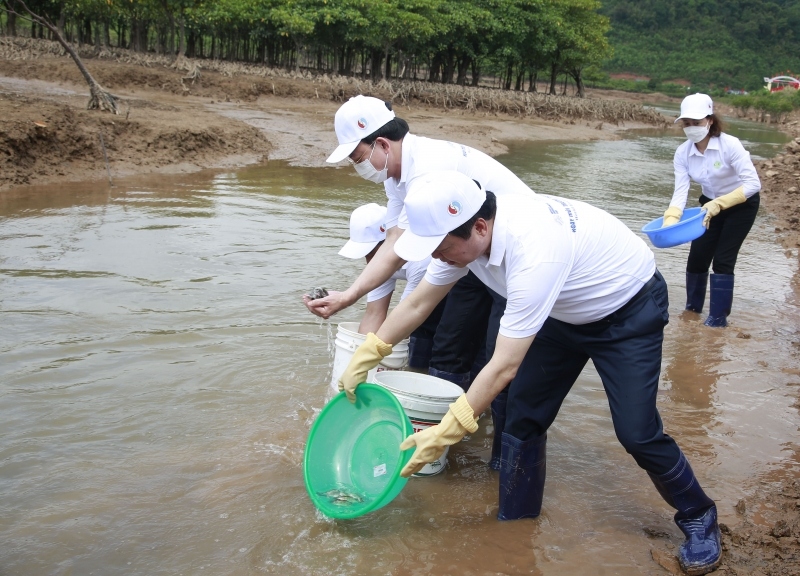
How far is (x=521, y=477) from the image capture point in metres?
3.41

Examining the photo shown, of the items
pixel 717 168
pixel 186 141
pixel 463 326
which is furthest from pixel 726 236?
pixel 186 141

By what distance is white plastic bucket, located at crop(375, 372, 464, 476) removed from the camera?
3619 millimetres

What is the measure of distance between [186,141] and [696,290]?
9645 mm

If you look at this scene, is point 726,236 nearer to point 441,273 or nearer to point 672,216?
point 672,216

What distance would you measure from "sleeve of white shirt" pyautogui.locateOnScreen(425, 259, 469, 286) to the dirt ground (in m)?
1.52

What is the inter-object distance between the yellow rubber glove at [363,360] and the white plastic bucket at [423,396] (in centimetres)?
27

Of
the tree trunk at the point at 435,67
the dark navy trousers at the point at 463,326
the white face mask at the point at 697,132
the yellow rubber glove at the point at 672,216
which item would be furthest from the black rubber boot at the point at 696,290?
the tree trunk at the point at 435,67

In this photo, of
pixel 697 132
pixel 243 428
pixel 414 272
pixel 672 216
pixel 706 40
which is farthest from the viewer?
pixel 706 40

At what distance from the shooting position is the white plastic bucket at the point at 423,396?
142 inches

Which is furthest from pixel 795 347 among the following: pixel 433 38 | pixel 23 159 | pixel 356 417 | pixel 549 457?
pixel 433 38

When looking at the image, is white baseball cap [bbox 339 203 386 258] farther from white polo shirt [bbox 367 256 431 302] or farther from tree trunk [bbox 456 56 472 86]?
tree trunk [bbox 456 56 472 86]

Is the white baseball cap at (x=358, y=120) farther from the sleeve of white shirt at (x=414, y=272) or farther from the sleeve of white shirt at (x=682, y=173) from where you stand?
the sleeve of white shirt at (x=682, y=173)

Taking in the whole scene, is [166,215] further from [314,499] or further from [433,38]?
[433,38]

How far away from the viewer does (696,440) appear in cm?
454
